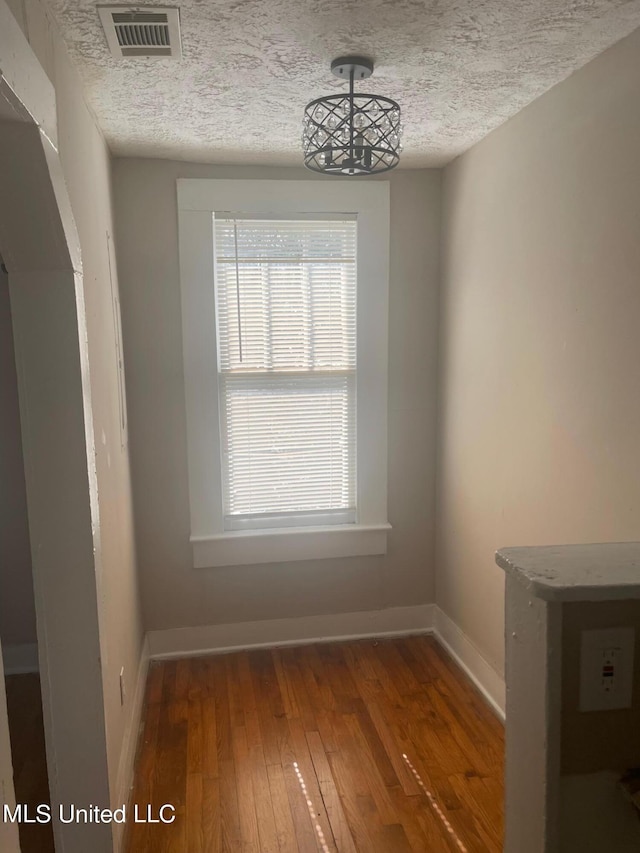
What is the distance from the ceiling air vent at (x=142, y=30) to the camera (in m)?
1.60

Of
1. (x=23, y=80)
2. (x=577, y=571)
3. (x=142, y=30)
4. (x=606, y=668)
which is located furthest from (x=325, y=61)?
(x=606, y=668)

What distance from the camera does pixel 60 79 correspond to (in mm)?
1748

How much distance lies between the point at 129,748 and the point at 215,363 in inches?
66.7

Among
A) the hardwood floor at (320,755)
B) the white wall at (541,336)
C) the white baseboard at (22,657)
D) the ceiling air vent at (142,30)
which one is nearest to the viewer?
the ceiling air vent at (142,30)

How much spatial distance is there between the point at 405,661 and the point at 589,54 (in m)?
2.65

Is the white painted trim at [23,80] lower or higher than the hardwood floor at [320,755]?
higher

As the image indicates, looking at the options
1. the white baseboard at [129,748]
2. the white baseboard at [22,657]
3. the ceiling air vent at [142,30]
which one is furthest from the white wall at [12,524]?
the ceiling air vent at [142,30]

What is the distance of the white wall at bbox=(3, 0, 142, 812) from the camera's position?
5.74 ft

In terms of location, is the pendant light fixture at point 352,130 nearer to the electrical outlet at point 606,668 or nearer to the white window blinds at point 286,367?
the white window blinds at point 286,367

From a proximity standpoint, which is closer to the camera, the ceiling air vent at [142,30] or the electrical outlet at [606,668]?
the electrical outlet at [606,668]

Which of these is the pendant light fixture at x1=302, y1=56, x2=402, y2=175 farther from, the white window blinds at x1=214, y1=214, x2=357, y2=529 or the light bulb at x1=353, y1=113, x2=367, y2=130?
the white window blinds at x1=214, y1=214, x2=357, y2=529

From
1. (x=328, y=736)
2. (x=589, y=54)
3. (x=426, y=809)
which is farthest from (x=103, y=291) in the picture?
(x=426, y=809)

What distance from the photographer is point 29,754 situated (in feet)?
8.30

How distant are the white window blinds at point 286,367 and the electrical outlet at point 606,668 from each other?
2.39 meters
